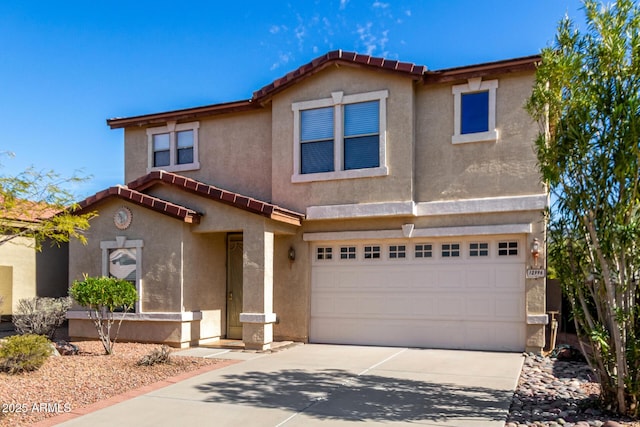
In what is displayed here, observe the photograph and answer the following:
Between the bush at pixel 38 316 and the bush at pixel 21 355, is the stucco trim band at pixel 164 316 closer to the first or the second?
the bush at pixel 38 316

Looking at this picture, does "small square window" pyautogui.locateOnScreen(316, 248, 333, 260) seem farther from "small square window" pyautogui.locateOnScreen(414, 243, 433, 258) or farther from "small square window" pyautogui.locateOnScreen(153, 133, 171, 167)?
"small square window" pyautogui.locateOnScreen(153, 133, 171, 167)

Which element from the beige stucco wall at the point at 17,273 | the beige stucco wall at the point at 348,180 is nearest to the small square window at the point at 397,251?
the beige stucco wall at the point at 348,180

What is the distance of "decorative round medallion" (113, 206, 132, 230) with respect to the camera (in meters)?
12.2

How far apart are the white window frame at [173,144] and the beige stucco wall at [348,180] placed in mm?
2643

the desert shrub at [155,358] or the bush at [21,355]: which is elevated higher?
the bush at [21,355]

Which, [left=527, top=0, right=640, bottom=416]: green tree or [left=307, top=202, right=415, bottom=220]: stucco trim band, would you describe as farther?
[left=307, top=202, right=415, bottom=220]: stucco trim band

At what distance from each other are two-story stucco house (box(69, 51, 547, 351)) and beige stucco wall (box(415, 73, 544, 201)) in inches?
1.2

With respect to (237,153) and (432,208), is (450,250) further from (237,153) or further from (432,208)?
(237,153)

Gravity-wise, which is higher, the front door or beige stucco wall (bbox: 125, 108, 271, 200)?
beige stucco wall (bbox: 125, 108, 271, 200)

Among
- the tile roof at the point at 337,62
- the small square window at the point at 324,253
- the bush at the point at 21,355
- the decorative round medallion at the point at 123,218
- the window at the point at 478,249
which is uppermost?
the tile roof at the point at 337,62

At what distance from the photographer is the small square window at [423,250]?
39.0 feet


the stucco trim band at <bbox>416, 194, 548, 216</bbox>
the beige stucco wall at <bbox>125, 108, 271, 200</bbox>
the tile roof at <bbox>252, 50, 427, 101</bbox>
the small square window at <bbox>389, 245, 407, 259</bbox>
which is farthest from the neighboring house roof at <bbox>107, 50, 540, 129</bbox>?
the small square window at <bbox>389, 245, 407, 259</bbox>

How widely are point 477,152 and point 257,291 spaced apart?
583 cm

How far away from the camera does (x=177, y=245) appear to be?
→ 11.7 metres
